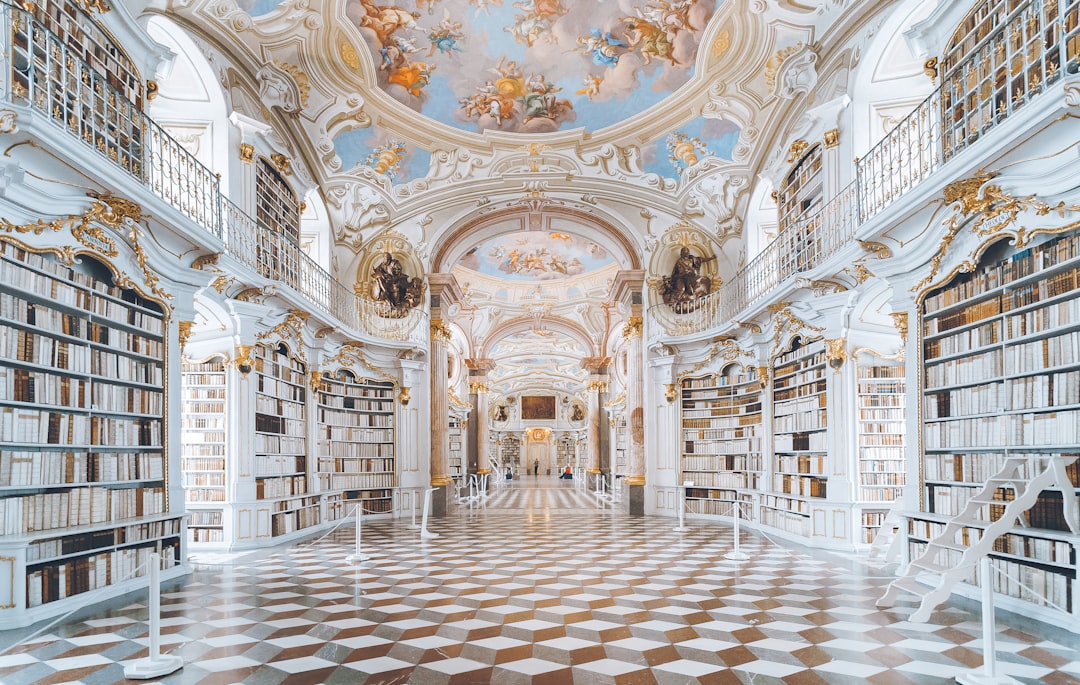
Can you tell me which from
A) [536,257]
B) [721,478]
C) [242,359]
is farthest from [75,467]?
[536,257]

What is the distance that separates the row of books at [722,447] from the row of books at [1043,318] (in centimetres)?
705

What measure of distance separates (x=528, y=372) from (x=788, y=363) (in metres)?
30.2

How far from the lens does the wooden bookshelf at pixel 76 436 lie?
5.93 meters

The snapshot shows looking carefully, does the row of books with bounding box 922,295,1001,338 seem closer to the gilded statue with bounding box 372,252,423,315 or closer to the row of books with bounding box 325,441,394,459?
the row of books with bounding box 325,441,394,459

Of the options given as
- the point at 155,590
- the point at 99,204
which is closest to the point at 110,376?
the point at 99,204

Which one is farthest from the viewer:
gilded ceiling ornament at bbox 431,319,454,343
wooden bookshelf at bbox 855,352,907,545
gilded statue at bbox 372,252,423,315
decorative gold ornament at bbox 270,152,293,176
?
gilded ceiling ornament at bbox 431,319,454,343

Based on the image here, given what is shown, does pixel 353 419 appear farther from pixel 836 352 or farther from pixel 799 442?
pixel 836 352

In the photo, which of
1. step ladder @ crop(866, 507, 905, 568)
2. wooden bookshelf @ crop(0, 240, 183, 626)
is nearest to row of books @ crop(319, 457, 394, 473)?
wooden bookshelf @ crop(0, 240, 183, 626)

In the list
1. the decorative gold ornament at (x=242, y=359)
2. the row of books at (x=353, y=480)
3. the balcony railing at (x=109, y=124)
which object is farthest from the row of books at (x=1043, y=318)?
the row of books at (x=353, y=480)

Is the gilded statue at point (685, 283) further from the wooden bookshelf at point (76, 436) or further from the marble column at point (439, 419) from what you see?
the wooden bookshelf at point (76, 436)

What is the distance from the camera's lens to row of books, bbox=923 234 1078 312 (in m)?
5.85

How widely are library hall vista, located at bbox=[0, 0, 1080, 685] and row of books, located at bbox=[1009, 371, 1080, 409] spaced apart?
0.10 ft

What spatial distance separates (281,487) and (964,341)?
9374mm

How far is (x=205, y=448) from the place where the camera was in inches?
410
